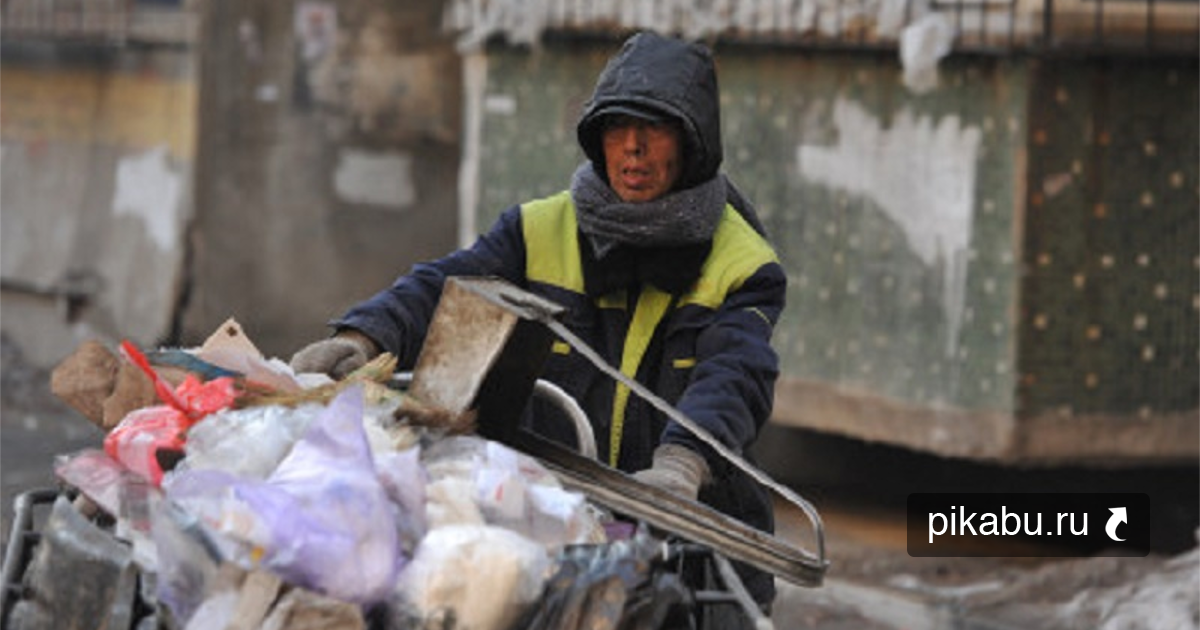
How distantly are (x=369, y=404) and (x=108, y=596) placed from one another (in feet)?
1.77

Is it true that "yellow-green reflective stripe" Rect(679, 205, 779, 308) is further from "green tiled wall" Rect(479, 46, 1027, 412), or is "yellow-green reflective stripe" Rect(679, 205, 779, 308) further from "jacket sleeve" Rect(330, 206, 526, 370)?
"green tiled wall" Rect(479, 46, 1027, 412)

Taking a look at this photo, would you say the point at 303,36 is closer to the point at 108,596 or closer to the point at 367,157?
the point at 367,157

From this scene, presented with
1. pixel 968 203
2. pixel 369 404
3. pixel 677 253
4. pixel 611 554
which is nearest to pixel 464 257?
pixel 677 253

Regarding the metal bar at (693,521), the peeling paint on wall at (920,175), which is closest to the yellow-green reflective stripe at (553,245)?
the metal bar at (693,521)

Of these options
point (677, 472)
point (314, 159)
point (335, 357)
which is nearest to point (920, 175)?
point (314, 159)

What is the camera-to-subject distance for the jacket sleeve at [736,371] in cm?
440

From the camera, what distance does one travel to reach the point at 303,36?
1420cm

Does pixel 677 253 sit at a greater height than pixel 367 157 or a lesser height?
lesser

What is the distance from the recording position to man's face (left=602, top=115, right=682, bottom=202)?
467 cm

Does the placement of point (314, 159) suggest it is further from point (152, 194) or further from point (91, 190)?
point (91, 190)

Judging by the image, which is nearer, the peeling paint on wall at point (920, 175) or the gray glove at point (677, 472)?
the gray glove at point (677, 472)

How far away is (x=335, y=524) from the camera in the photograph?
3377mm

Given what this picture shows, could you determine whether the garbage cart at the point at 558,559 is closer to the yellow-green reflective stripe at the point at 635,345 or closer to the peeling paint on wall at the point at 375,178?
the yellow-green reflective stripe at the point at 635,345

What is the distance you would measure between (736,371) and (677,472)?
1.30 ft
